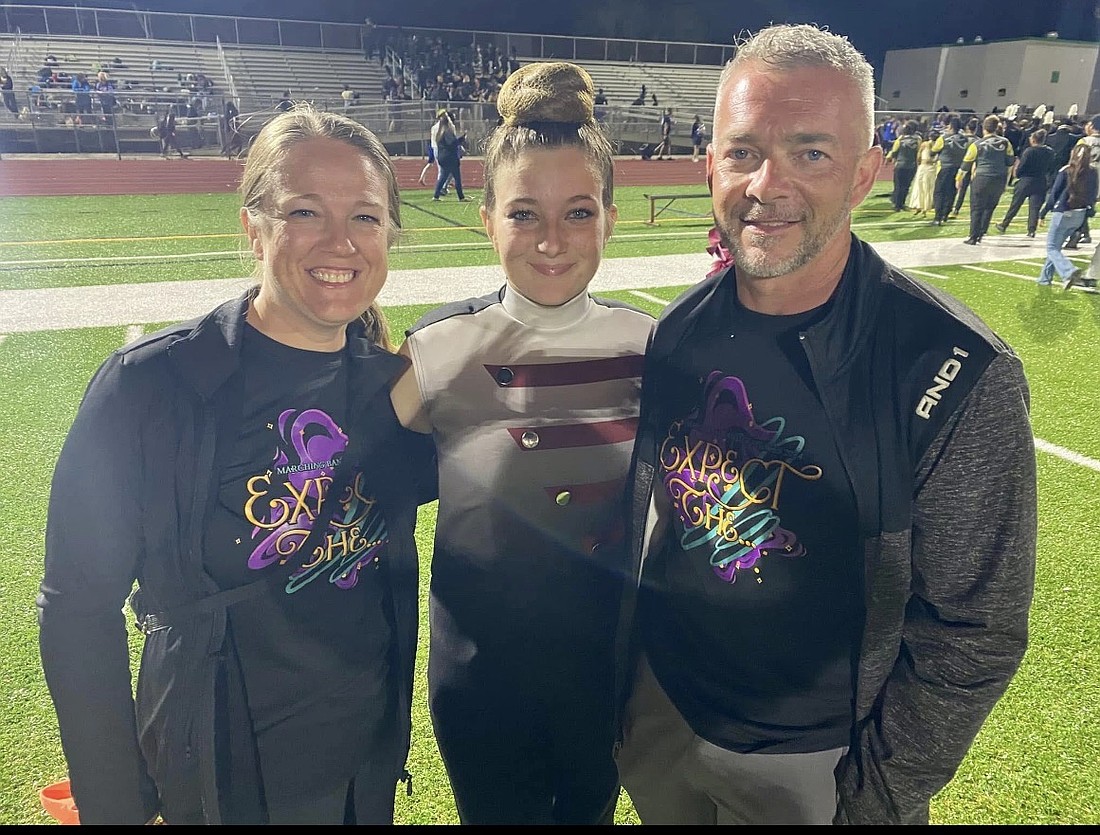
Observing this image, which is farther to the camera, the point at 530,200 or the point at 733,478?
the point at 530,200

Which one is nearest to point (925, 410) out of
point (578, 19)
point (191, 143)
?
point (191, 143)

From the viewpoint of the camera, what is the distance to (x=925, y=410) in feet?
4.66

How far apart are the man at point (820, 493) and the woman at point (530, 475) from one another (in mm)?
161

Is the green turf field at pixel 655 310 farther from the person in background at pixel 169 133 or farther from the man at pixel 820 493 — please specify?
the person in background at pixel 169 133

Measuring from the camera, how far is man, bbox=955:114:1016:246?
36.9 ft

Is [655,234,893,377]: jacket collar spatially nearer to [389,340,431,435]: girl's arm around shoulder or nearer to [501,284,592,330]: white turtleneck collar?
[501,284,592,330]: white turtleneck collar

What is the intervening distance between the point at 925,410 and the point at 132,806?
1.85 m

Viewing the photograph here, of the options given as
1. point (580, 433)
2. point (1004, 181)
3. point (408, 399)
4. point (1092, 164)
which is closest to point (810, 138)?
point (580, 433)

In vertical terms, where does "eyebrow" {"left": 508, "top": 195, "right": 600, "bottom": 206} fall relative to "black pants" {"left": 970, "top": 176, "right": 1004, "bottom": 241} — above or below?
above

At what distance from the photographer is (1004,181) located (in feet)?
38.6

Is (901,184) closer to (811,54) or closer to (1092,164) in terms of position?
(1092,164)

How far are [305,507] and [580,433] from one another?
2.26 ft

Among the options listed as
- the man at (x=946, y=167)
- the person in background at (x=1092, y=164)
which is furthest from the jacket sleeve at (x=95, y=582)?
the man at (x=946, y=167)

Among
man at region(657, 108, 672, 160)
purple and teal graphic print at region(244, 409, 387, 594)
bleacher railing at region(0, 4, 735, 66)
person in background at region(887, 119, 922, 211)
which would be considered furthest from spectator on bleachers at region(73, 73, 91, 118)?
purple and teal graphic print at region(244, 409, 387, 594)
